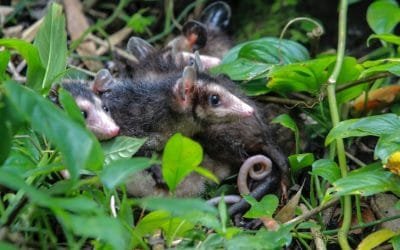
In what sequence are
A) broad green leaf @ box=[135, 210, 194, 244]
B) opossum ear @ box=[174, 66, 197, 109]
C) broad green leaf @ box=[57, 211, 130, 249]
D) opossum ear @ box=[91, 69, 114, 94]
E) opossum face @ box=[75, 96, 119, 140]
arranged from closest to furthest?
broad green leaf @ box=[57, 211, 130, 249], broad green leaf @ box=[135, 210, 194, 244], opossum face @ box=[75, 96, 119, 140], opossum ear @ box=[174, 66, 197, 109], opossum ear @ box=[91, 69, 114, 94]

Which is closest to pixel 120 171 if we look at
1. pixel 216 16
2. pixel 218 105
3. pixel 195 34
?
pixel 218 105

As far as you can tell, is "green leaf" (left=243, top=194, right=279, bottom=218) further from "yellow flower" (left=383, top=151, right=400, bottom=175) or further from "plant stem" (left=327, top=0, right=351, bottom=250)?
"yellow flower" (left=383, top=151, right=400, bottom=175)

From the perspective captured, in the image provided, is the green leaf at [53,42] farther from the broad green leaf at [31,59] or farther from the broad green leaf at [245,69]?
the broad green leaf at [245,69]

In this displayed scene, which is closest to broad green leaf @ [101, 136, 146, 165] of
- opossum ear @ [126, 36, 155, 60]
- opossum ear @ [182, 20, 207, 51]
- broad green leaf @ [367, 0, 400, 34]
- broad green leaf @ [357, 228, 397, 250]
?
broad green leaf @ [357, 228, 397, 250]

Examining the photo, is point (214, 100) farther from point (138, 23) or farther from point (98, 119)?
point (138, 23)

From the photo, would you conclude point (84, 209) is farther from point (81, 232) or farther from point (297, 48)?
point (297, 48)

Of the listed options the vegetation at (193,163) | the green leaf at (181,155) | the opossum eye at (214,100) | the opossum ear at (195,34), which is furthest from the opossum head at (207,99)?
the green leaf at (181,155)
